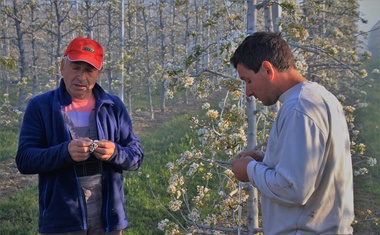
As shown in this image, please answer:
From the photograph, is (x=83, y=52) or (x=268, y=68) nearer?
(x=268, y=68)

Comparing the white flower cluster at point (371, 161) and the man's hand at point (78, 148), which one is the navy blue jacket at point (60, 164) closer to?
the man's hand at point (78, 148)

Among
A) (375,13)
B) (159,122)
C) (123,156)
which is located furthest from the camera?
(159,122)

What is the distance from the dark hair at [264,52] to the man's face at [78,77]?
0.97 metres

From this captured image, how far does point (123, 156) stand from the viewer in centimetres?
210

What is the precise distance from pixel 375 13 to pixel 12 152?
7.78 metres

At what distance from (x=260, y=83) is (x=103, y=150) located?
0.90m

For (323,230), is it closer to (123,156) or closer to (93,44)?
(123,156)

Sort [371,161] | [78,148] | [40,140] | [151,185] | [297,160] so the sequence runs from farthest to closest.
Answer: [151,185] → [371,161] → [40,140] → [78,148] → [297,160]

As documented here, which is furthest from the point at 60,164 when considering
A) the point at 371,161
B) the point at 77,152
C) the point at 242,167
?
the point at 371,161

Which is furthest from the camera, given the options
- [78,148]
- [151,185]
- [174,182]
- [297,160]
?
[151,185]

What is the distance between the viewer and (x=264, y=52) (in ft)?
5.17

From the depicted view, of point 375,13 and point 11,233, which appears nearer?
point 11,233

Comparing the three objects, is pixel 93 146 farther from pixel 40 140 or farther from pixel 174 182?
pixel 174 182

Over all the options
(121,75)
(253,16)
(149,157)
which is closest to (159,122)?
(121,75)
